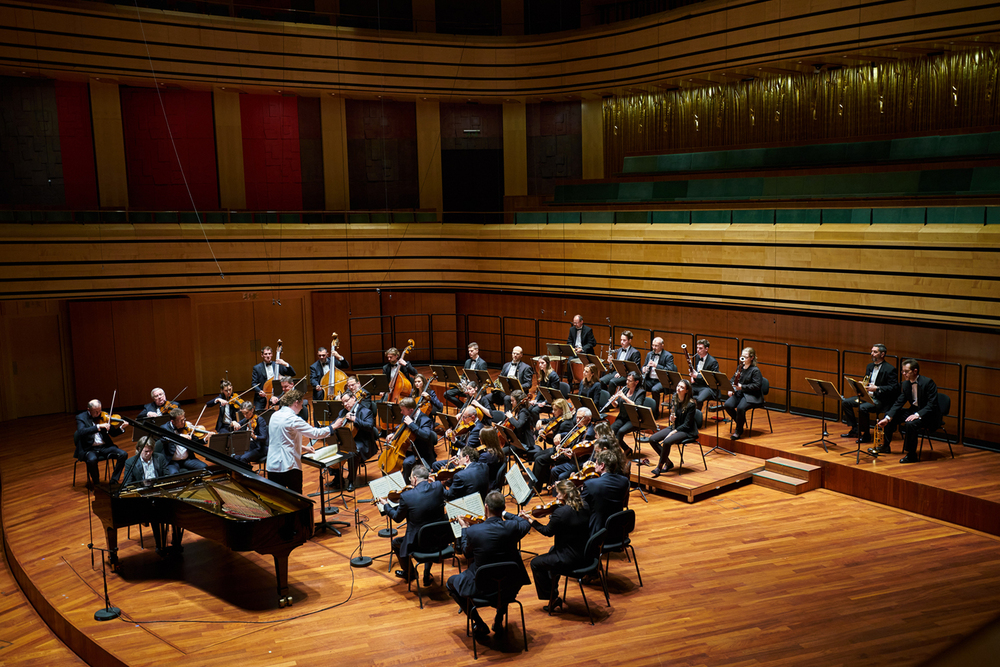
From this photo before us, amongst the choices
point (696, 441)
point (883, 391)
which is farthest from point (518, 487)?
point (883, 391)

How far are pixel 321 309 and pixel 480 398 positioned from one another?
23.2 ft

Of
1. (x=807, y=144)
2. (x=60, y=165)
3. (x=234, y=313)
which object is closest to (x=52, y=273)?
(x=60, y=165)

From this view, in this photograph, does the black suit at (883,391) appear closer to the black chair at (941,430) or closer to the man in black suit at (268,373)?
the black chair at (941,430)

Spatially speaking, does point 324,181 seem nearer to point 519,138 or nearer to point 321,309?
point 321,309

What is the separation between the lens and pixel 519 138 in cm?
1780

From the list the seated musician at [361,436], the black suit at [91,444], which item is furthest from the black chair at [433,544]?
the black suit at [91,444]

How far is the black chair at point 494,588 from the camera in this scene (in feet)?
18.9

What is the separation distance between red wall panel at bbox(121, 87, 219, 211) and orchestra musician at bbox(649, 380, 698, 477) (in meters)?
11.0

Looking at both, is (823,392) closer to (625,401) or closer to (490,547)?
(625,401)

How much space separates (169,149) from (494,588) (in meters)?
13.0

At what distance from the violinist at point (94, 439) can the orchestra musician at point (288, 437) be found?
2.88m

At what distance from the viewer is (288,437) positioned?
801 cm

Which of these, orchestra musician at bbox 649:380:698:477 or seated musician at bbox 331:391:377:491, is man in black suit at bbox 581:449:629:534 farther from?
seated musician at bbox 331:391:377:491

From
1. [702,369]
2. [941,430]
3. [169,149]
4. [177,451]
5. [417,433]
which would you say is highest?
[169,149]
